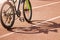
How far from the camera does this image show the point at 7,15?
8.64 m

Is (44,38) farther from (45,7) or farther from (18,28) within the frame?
(45,7)

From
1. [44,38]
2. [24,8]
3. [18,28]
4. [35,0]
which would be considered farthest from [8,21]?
[35,0]

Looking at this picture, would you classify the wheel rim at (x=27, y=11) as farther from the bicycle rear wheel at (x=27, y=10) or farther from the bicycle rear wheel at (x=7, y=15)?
the bicycle rear wheel at (x=7, y=15)

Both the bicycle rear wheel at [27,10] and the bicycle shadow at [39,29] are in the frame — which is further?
the bicycle rear wheel at [27,10]

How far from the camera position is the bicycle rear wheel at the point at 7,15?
8547 mm

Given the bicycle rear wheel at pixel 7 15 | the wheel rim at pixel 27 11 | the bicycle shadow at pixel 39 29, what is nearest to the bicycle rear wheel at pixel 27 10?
the wheel rim at pixel 27 11

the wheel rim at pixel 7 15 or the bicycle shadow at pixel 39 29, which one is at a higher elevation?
the wheel rim at pixel 7 15

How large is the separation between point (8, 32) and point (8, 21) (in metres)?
0.53

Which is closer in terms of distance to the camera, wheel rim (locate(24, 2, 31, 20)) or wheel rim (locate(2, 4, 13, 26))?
wheel rim (locate(2, 4, 13, 26))

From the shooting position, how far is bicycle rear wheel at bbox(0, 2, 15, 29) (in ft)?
28.0

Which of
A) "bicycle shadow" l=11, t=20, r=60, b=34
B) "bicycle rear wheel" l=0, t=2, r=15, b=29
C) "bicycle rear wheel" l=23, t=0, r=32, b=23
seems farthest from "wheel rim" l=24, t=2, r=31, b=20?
"bicycle rear wheel" l=0, t=2, r=15, b=29

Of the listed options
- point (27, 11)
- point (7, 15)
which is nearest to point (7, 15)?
point (7, 15)

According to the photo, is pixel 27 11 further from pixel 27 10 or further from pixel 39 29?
pixel 39 29

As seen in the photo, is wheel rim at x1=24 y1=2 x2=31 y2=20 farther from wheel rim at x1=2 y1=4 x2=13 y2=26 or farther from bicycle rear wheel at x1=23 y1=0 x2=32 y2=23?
Result: wheel rim at x1=2 y1=4 x2=13 y2=26
